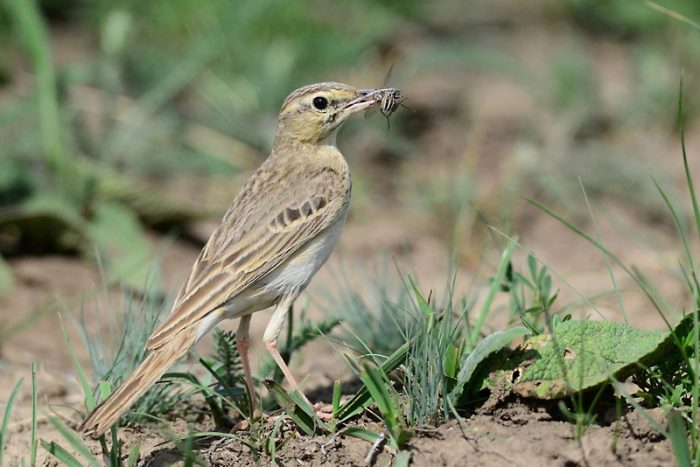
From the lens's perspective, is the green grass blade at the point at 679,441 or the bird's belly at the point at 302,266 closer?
the green grass blade at the point at 679,441

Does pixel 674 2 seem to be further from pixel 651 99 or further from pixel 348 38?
pixel 348 38

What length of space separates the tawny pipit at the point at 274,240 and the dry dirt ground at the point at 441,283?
42 cm

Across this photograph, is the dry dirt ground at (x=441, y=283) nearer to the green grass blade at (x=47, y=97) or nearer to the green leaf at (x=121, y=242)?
the green leaf at (x=121, y=242)

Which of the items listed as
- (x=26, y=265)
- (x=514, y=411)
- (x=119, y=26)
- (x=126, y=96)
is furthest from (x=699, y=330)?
(x=126, y=96)

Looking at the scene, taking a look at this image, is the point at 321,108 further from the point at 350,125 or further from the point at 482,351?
the point at 350,125

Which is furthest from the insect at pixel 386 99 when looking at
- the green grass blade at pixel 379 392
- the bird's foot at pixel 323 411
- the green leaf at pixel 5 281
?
the green leaf at pixel 5 281

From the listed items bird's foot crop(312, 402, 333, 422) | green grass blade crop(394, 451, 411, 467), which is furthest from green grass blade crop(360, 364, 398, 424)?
bird's foot crop(312, 402, 333, 422)

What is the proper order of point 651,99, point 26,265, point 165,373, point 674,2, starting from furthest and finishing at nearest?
point 674,2 → point 651,99 → point 26,265 → point 165,373

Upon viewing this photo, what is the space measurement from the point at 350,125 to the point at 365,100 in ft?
13.2

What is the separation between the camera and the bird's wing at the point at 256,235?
4535 millimetres

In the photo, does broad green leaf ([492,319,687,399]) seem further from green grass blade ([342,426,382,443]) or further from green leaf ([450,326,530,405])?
green grass blade ([342,426,382,443])

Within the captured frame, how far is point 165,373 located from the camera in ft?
14.1

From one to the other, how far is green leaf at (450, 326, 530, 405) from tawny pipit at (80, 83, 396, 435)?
2.38 ft

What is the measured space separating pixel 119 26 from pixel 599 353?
5.42 m
